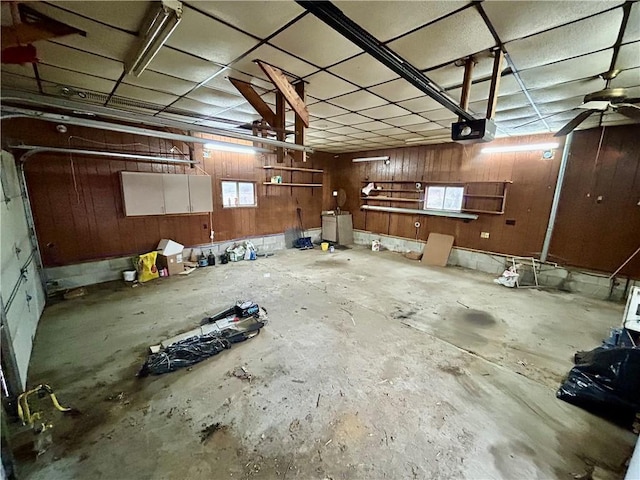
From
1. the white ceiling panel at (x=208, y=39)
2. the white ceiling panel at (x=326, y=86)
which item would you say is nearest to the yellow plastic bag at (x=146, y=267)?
the white ceiling panel at (x=208, y=39)

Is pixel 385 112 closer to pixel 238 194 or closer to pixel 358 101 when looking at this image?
pixel 358 101

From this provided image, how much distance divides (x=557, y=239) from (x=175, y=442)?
670cm

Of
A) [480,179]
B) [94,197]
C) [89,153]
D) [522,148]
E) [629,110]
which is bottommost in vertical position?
[94,197]

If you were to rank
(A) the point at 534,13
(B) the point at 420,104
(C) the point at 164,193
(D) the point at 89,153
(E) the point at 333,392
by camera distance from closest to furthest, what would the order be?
(A) the point at 534,13
(E) the point at 333,392
(B) the point at 420,104
(D) the point at 89,153
(C) the point at 164,193

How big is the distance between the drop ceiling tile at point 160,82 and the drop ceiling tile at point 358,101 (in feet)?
6.13

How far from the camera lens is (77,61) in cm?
254

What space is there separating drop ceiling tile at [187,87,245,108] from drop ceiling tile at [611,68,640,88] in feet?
13.7

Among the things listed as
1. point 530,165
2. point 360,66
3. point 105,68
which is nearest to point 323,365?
point 360,66

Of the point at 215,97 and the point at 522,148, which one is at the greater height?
the point at 215,97

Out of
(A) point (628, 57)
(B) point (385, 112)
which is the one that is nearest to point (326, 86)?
(B) point (385, 112)

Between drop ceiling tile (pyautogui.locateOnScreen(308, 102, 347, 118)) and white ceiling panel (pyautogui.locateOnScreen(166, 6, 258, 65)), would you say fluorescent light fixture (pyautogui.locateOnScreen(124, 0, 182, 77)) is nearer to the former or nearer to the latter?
white ceiling panel (pyautogui.locateOnScreen(166, 6, 258, 65))

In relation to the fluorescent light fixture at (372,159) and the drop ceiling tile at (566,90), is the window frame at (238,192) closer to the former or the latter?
the fluorescent light fixture at (372,159)

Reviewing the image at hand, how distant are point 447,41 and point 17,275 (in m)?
4.76

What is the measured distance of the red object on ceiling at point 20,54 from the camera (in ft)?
5.94
